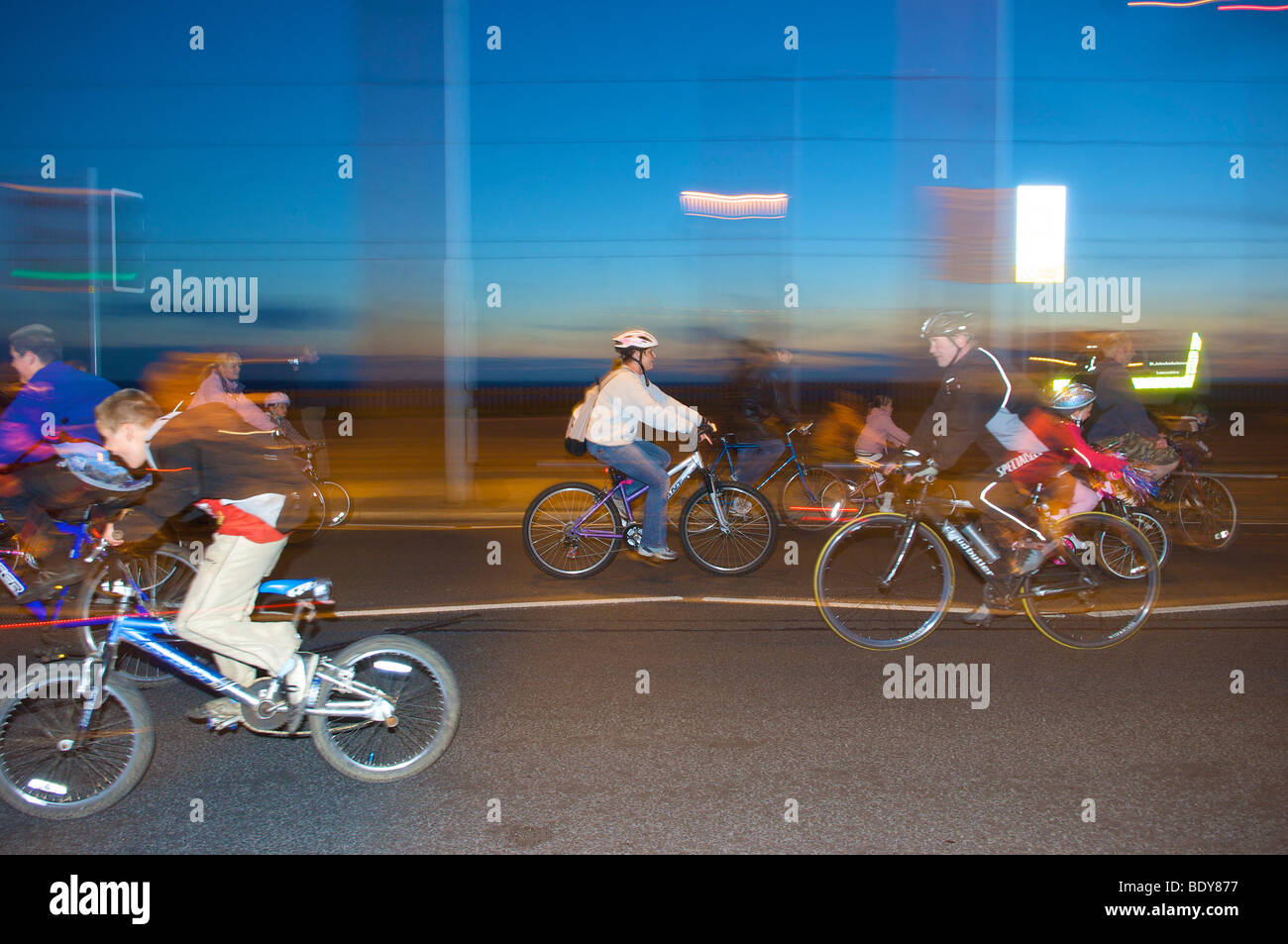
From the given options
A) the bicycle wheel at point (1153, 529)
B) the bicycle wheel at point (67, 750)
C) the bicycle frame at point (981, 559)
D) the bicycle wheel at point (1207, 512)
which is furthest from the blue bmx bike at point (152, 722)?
the bicycle wheel at point (1207, 512)

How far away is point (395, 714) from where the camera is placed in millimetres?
4617

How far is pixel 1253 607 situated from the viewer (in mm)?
7852

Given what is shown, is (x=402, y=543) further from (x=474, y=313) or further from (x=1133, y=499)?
(x=1133, y=499)

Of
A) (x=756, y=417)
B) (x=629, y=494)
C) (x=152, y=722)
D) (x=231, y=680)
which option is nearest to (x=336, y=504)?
(x=629, y=494)

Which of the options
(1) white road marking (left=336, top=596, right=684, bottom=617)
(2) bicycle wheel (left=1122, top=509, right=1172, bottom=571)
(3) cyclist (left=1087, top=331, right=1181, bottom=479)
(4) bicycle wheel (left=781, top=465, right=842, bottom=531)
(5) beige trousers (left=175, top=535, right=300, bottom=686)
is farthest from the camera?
(4) bicycle wheel (left=781, top=465, right=842, bottom=531)

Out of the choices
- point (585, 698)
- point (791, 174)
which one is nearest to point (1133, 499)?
point (585, 698)

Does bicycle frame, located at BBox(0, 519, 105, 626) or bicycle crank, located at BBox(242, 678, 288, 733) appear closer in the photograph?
bicycle crank, located at BBox(242, 678, 288, 733)

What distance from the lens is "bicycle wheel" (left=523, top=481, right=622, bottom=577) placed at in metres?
8.98

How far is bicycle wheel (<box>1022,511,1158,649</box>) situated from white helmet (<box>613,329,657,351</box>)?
144 inches

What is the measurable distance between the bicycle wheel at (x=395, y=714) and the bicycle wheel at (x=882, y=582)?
2812mm

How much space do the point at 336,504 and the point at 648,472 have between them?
199 inches

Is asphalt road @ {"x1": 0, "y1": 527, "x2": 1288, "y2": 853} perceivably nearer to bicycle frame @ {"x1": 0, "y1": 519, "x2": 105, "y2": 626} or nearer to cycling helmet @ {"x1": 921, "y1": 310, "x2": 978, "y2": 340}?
bicycle frame @ {"x1": 0, "y1": 519, "x2": 105, "y2": 626}

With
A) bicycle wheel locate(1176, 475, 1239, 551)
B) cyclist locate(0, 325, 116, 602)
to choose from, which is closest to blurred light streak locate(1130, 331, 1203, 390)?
bicycle wheel locate(1176, 475, 1239, 551)

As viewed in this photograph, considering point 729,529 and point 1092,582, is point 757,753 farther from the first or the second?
point 729,529
